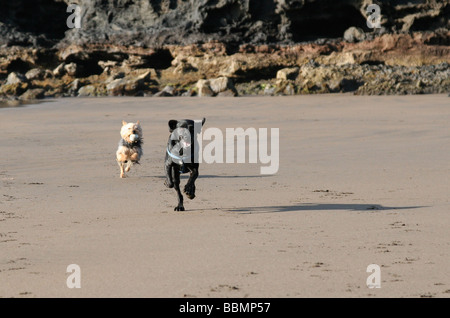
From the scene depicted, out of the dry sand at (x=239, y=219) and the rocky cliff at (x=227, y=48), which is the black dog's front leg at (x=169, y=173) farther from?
the rocky cliff at (x=227, y=48)

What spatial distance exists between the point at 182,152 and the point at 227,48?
73.9 feet

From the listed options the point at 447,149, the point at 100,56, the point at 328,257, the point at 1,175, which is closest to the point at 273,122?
the point at 447,149

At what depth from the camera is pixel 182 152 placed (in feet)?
25.1

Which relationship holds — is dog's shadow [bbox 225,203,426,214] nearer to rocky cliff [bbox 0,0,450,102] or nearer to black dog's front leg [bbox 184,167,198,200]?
black dog's front leg [bbox 184,167,198,200]

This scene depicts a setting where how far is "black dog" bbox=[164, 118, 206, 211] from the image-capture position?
301 inches

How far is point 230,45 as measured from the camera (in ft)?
98.1

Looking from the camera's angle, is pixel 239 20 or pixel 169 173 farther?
pixel 239 20

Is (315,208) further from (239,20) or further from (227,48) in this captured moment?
(239,20)

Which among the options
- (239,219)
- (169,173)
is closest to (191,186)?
(169,173)

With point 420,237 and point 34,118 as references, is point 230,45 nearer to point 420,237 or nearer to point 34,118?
point 34,118

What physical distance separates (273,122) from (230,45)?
1383 cm

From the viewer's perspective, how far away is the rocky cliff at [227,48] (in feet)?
88.4

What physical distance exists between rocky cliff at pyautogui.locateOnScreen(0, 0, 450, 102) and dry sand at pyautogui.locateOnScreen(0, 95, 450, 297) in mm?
11756

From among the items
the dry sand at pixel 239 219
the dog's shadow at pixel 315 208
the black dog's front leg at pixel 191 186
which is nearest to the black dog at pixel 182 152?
the black dog's front leg at pixel 191 186
